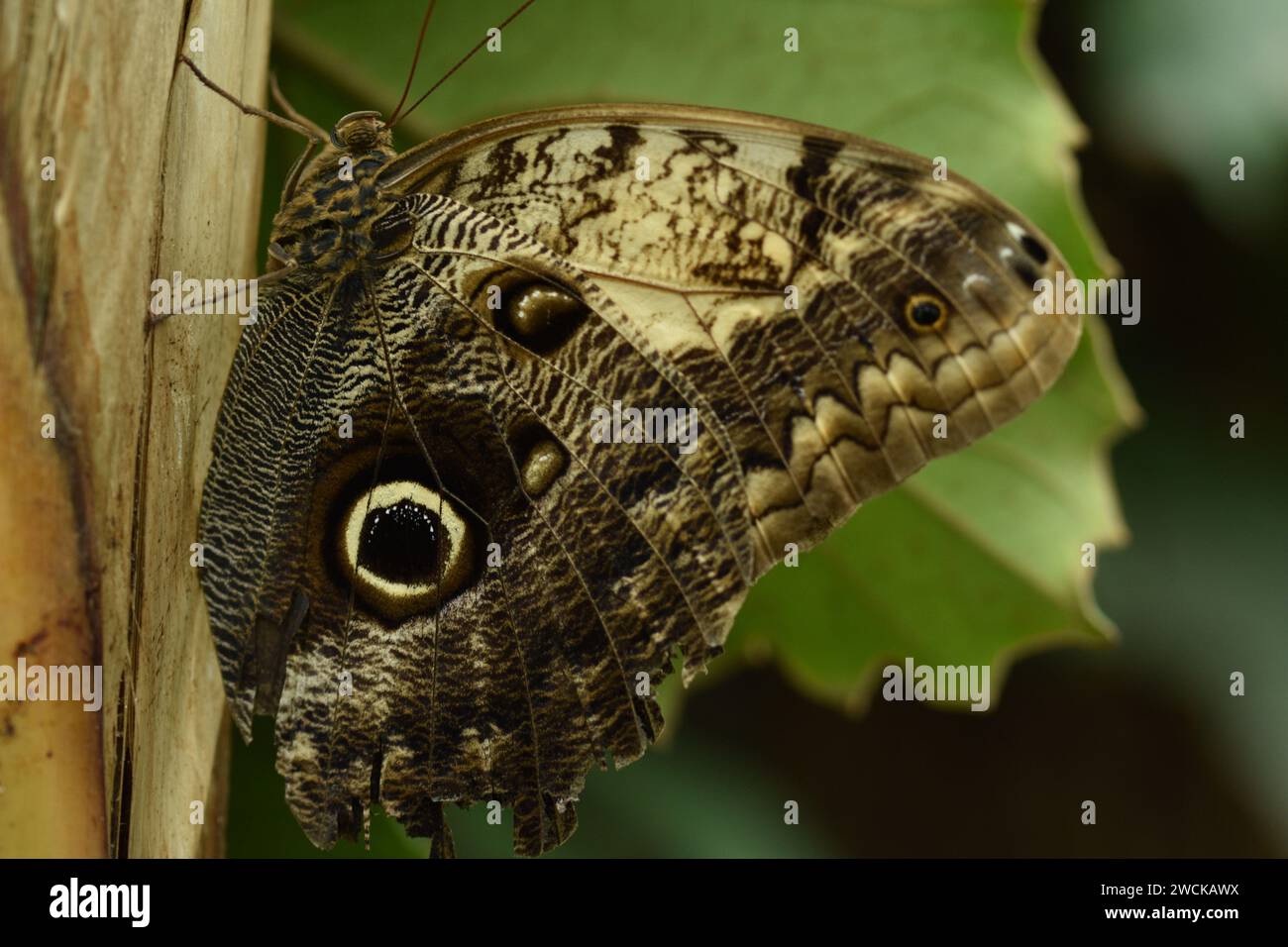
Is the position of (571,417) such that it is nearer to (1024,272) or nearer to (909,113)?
(1024,272)

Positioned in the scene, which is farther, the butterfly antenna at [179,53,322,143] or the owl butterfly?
the owl butterfly

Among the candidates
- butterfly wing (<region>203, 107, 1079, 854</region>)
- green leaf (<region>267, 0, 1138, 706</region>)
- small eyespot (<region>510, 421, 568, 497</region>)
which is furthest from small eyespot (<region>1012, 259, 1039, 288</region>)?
small eyespot (<region>510, 421, 568, 497</region>)

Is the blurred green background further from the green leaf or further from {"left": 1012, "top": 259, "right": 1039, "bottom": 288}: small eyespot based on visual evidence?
{"left": 1012, "top": 259, "right": 1039, "bottom": 288}: small eyespot

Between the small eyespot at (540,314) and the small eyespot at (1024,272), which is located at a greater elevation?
the small eyespot at (1024,272)

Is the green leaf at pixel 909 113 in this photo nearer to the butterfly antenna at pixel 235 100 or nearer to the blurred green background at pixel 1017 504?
the blurred green background at pixel 1017 504

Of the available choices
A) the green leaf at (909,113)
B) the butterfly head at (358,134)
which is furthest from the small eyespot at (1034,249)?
the butterfly head at (358,134)
